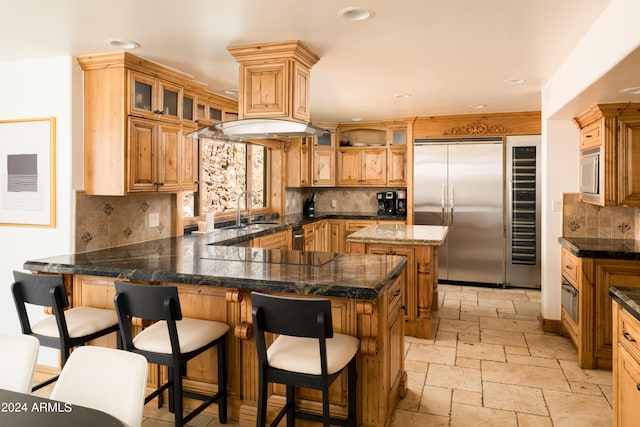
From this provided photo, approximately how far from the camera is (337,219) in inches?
275

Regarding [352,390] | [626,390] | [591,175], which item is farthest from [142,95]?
[591,175]

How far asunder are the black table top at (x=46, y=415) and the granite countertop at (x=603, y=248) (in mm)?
3411

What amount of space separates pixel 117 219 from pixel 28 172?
72cm

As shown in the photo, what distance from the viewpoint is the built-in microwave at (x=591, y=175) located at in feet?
12.1

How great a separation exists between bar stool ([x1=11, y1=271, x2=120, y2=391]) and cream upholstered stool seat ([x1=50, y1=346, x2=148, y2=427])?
40.0 inches

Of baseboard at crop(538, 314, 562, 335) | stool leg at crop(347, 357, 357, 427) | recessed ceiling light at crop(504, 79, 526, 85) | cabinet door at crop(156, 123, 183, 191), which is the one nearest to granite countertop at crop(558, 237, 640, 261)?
baseboard at crop(538, 314, 562, 335)

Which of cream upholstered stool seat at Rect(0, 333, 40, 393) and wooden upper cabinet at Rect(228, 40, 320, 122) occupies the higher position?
wooden upper cabinet at Rect(228, 40, 320, 122)

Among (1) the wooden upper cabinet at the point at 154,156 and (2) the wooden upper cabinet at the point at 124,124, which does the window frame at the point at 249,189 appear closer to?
(1) the wooden upper cabinet at the point at 154,156

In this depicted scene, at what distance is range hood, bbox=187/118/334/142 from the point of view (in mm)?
3023

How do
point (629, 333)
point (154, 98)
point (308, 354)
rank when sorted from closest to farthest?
point (629, 333) < point (308, 354) < point (154, 98)

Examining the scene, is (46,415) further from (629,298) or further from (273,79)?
(273,79)

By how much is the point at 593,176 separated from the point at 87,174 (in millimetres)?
4064

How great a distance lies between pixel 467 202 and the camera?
247 inches

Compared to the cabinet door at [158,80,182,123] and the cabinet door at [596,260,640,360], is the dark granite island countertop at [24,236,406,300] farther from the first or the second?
the cabinet door at [596,260,640,360]
